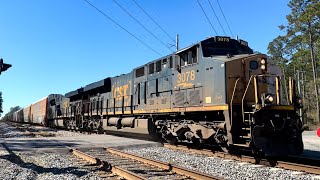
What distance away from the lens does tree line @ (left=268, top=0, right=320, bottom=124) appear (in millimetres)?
40906

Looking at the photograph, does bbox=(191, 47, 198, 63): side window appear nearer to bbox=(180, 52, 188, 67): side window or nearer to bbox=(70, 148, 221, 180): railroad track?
bbox=(180, 52, 188, 67): side window

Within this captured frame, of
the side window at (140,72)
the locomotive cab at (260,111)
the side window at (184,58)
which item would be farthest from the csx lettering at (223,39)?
the side window at (140,72)

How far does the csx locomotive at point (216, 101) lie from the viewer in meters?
9.22

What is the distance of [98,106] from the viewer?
2242 cm

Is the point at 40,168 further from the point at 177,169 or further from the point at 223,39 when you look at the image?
the point at 223,39

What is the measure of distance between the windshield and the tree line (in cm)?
2226

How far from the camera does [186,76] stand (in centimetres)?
1212

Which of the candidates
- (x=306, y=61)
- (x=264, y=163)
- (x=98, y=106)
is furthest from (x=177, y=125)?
(x=306, y=61)

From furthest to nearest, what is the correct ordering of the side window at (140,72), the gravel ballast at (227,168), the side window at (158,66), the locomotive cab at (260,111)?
the side window at (140,72), the side window at (158,66), the locomotive cab at (260,111), the gravel ballast at (227,168)

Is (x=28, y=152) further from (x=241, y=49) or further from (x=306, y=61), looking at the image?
(x=306, y=61)

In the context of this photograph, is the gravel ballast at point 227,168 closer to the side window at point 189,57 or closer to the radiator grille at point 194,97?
the radiator grille at point 194,97

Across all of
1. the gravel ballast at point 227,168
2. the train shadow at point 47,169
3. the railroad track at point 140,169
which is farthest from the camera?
the train shadow at point 47,169

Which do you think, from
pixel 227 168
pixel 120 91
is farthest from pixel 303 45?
pixel 227 168

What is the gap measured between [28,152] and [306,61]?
50739mm
